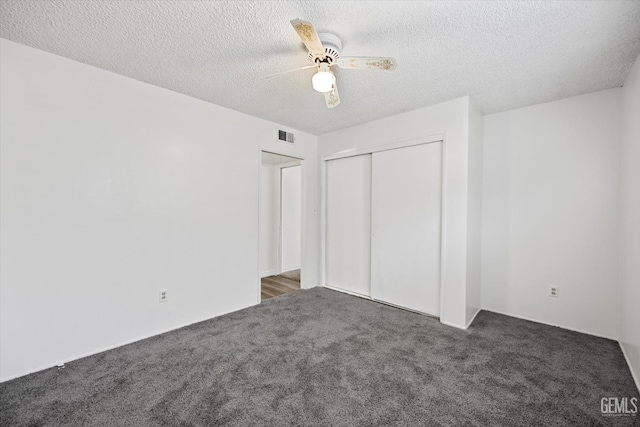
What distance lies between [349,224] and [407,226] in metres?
0.97

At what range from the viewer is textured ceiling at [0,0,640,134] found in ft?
5.32

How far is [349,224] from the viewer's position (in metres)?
4.09

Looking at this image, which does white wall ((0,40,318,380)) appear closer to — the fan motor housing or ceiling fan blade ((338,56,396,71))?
the fan motor housing

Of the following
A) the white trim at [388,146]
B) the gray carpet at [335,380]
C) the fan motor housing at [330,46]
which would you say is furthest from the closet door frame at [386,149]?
the fan motor housing at [330,46]

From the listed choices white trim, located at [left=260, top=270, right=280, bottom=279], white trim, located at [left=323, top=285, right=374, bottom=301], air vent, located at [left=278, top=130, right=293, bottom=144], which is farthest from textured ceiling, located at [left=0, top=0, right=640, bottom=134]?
white trim, located at [left=260, top=270, right=280, bottom=279]

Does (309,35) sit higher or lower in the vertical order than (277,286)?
higher

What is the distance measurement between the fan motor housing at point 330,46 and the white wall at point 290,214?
3.42 metres

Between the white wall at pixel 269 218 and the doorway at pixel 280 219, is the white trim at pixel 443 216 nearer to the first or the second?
the doorway at pixel 280 219

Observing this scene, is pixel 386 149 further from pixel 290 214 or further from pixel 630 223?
pixel 290 214

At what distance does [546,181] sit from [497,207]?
54 cm

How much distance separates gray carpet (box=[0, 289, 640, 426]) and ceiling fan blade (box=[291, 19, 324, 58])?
2.28m

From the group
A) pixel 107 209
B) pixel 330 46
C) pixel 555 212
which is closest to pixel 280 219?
pixel 107 209

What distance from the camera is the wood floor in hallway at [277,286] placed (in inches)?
160

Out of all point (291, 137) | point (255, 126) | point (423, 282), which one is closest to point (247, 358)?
point (423, 282)
